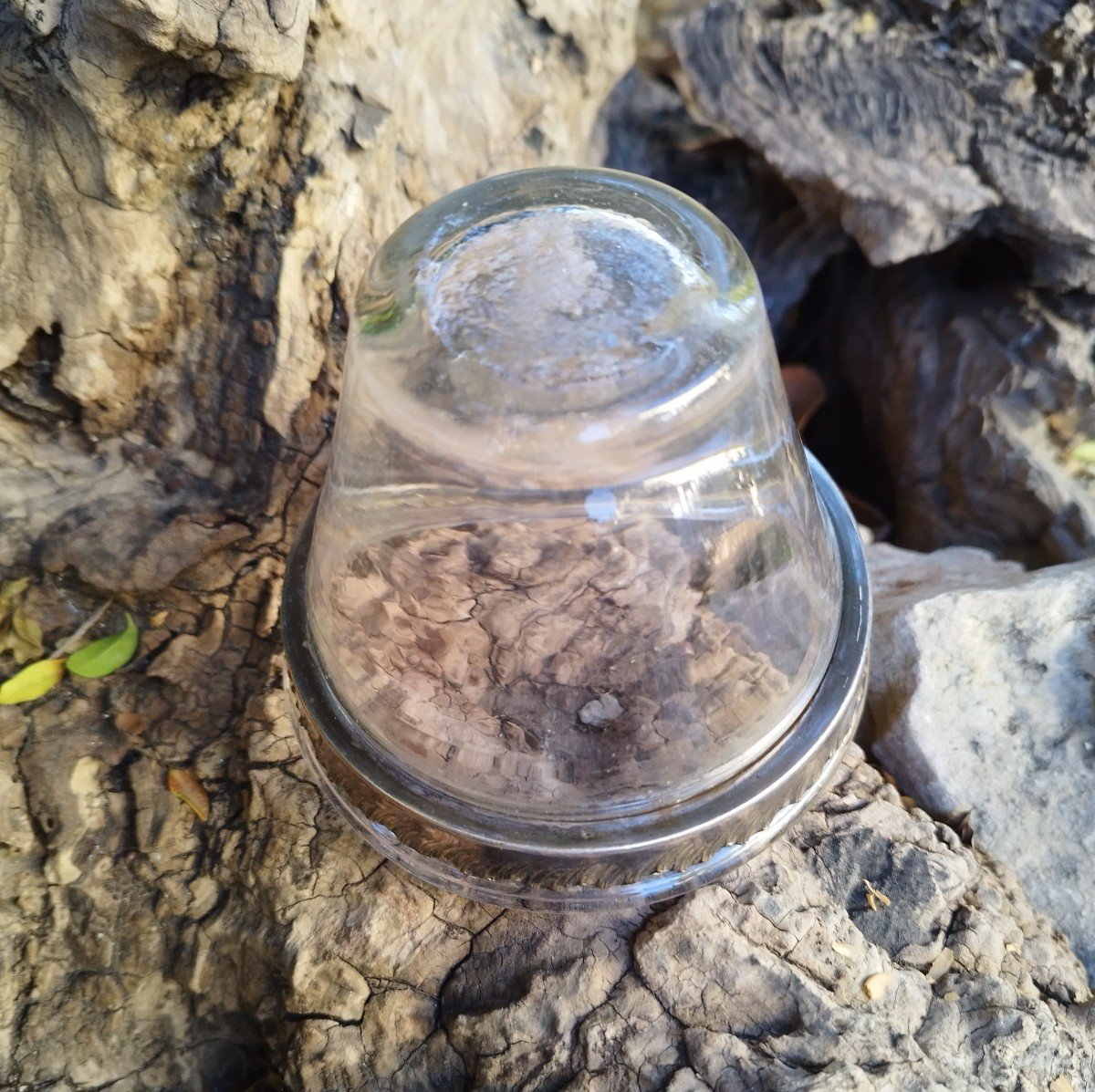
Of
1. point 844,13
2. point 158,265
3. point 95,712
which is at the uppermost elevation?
point 844,13

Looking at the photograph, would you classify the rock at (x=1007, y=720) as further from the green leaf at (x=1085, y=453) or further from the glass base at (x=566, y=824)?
the green leaf at (x=1085, y=453)

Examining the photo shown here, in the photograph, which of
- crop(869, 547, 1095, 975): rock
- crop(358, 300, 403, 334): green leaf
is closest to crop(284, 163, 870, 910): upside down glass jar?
crop(358, 300, 403, 334): green leaf

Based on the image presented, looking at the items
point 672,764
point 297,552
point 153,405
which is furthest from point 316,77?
point 672,764

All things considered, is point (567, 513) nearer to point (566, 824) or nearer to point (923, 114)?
point (566, 824)

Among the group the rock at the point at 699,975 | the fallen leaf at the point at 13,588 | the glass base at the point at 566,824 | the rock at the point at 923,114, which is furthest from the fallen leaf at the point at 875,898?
the fallen leaf at the point at 13,588

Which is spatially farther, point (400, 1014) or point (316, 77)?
point (316, 77)

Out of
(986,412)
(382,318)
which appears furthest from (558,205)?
(986,412)

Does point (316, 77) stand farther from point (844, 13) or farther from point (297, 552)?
point (844, 13)
